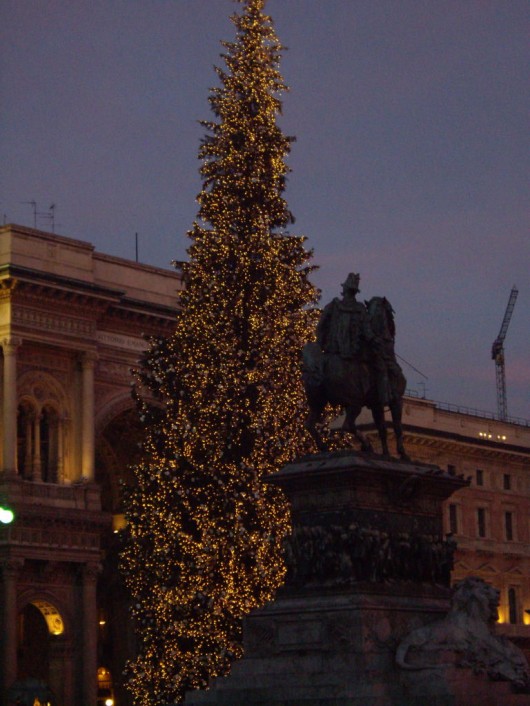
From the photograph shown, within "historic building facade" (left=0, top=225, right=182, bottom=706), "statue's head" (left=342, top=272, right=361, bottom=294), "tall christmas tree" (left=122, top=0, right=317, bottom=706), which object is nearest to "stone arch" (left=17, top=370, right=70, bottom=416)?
"historic building facade" (left=0, top=225, right=182, bottom=706)

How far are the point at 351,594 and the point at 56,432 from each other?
131ft

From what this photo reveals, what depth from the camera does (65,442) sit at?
6488cm

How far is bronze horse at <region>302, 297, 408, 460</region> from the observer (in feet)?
91.1

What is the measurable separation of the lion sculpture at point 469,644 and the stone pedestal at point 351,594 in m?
0.25

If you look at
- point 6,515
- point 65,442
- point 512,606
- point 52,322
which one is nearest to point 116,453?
point 65,442

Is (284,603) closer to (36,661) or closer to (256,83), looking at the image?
(256,83)

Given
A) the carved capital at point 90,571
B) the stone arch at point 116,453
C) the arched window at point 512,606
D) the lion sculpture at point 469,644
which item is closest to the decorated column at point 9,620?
the carved capital at point 90,571

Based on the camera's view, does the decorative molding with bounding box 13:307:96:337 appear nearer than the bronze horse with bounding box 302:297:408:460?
No

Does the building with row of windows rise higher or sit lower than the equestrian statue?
higher

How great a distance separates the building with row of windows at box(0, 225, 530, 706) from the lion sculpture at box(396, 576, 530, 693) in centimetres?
3326

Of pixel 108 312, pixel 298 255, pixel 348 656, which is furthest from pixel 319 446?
pixel 108 312

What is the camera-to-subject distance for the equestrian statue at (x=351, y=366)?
27.8 m

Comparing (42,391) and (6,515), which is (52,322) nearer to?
(42,391)

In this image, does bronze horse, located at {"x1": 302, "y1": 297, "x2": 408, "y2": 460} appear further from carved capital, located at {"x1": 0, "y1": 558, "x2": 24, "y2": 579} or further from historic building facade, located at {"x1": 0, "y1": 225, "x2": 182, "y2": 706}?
carved capital, located at {"x1": 0, "y1": 558, "x2": 24, "y2": 579}
